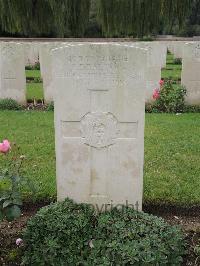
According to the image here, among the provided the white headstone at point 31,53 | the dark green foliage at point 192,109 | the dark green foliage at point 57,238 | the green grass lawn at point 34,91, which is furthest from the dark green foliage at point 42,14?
the dark green foliage at point 57,238

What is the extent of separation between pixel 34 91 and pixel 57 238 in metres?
7.76

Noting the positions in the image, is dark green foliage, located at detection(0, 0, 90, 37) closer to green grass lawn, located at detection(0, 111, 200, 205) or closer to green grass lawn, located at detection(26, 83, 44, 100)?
green grass lawn, located at detection(26, 83, 44, 100)

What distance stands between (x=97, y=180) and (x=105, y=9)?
294 inches

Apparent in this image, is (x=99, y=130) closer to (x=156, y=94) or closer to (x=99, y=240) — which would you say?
(x=99, y=240)

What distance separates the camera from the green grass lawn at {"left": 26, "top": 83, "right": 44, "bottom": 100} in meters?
9.64

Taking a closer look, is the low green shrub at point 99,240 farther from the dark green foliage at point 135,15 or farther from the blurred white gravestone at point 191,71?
the dark green foliage at point 135,15

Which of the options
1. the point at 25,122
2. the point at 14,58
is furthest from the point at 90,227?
the point at 14,58

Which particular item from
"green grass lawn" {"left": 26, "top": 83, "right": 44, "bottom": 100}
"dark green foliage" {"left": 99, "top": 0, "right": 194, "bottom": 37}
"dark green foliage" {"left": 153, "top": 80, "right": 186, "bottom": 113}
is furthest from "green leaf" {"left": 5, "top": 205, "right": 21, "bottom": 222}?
"dark green foliage" {"left": 99, "top": 0, "right": 194, "bottom": 37}

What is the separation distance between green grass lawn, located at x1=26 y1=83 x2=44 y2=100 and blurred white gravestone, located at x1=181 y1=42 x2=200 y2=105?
3.12 m

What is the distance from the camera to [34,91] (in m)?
10.4

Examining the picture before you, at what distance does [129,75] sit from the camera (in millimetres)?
3098

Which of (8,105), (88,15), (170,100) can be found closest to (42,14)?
(88,15)

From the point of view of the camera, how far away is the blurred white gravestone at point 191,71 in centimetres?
820

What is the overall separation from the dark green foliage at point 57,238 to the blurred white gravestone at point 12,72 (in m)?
5.68
